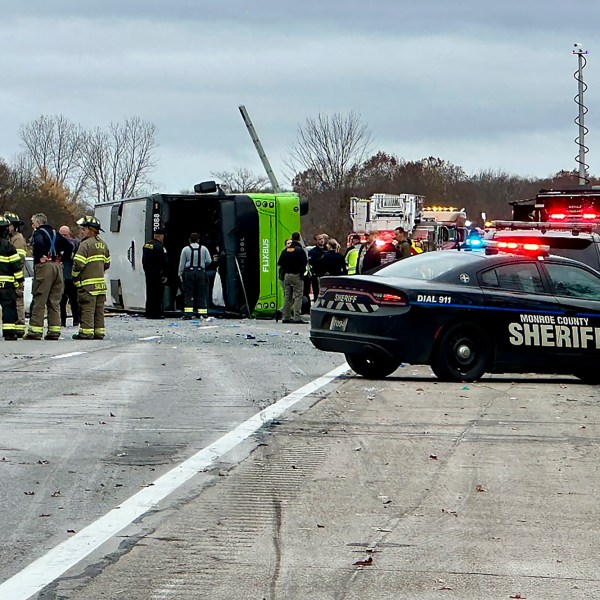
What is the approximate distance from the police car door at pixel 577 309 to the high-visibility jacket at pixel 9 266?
931 cm

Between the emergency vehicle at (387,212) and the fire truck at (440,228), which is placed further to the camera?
the emergency vehicle at (387,212)

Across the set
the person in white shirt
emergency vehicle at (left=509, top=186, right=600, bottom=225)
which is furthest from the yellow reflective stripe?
emergency vehicle at (left=509, top=186, right=600, bottom=225)

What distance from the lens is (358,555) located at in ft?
20.4

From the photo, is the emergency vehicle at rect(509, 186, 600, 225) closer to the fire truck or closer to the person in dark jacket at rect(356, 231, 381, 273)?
the person in dark jacket at rect(356, 231, 381, 273)

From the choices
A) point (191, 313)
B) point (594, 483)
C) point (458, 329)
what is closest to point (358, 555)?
point (594, 483)

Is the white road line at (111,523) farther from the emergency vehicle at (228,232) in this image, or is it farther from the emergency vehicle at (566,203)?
the emergency vehicle at (228,232)

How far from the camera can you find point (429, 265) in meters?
15.1

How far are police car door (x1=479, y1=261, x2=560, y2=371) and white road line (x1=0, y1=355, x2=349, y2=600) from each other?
4493 millimetres

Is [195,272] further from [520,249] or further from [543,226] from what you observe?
[520,249]

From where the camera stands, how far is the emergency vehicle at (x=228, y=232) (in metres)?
29.3

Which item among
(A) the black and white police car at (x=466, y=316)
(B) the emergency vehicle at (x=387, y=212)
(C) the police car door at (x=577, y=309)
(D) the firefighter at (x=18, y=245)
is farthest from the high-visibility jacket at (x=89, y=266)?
(B) the emergency vehicle at (x=387, y=212)

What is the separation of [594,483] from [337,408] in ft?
12.9

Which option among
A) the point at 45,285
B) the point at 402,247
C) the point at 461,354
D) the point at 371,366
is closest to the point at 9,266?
the point at 45,285

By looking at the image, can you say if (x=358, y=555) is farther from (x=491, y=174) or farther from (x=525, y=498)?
(x=491, y=174)
